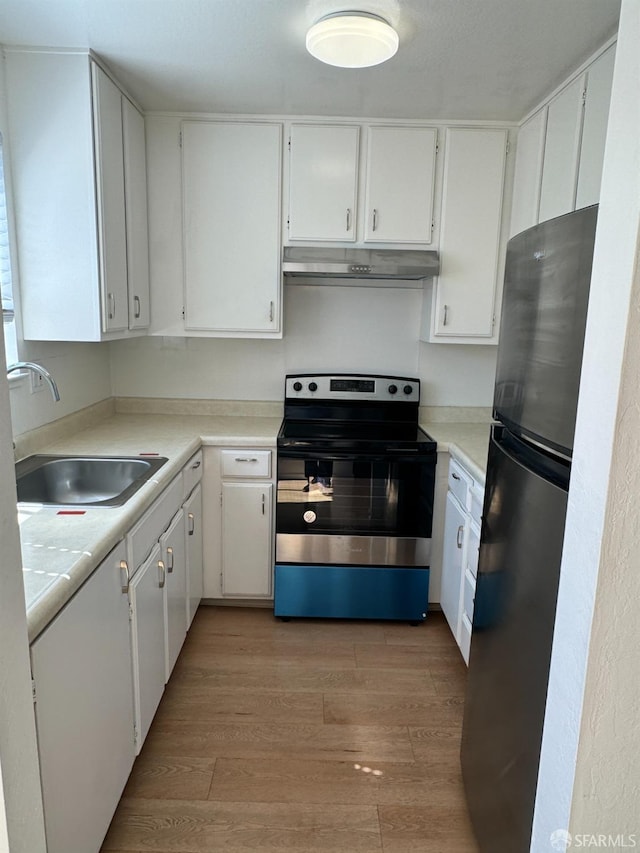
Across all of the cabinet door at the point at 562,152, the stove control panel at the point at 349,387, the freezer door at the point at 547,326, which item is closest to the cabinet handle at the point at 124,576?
the freezer door at the point at 547,326

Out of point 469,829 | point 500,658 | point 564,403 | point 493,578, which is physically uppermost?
point 564,403

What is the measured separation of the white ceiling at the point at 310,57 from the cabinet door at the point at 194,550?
1.70 m

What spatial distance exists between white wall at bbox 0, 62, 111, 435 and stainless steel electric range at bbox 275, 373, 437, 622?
97 centimetres

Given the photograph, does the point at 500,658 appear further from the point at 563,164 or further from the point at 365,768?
the point at 563,164

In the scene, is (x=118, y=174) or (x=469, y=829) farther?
(x=118, y=174)

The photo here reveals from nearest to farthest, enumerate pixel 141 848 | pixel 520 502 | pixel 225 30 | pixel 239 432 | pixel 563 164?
1. pixel 520 502
2. pixel 141 848
3. pixel 225 30
4. pixel 563 164
5. pixel 239 432

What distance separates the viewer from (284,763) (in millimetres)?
1885

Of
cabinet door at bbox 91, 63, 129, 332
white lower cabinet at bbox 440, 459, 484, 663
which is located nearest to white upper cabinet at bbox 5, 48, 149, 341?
cabinet door at bbox 91, 63, 129, 332

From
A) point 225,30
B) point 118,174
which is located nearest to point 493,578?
point 225,30

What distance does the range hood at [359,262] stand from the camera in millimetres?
2578

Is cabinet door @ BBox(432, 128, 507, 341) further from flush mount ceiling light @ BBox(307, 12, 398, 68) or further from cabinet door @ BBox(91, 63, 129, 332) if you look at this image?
cabinet door @ BBox(91, 63, 129, 332)

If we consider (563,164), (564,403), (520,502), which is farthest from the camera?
(563,164)

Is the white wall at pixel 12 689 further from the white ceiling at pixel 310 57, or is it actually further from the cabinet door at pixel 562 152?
the cabinet door at pixel 562 152

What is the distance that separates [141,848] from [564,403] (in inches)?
64.3
